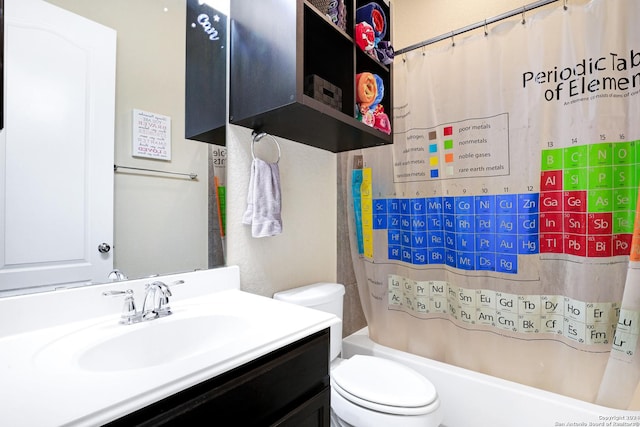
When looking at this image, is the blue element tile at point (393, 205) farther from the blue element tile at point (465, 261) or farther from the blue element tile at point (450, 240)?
the blue element tile at point (465, 261)

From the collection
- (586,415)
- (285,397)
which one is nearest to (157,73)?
(285,397)

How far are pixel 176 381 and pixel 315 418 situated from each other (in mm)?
433

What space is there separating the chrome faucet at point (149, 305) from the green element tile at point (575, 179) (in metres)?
1.53

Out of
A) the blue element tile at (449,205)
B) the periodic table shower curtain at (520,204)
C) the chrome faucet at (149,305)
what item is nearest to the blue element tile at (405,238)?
the periodic table shower curtain at (520,204)

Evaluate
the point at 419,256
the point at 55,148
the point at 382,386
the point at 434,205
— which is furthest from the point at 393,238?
the point at 55,148

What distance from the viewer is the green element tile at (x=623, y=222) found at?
112 centimetres

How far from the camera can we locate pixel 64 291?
2.64 feet

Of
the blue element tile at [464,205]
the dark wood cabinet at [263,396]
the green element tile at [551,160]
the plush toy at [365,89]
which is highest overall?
the plush toy at [365,89]

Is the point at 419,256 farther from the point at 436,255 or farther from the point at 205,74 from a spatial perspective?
the point at 205,74

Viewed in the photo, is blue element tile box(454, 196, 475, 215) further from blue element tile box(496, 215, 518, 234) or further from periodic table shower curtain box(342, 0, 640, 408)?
blue element tile box(496, 215, 518, 234)

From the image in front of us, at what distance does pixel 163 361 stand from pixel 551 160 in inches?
62.4

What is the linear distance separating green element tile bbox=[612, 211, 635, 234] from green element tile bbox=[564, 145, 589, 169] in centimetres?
22

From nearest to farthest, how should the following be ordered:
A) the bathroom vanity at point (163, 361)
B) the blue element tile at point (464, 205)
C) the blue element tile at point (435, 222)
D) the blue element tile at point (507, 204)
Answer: the bathroom vanity at point (163, 361)
the blue element tile at point (507, 204)
the blue element tile at point (464, 205)
the blue element tile at point (435, 222)

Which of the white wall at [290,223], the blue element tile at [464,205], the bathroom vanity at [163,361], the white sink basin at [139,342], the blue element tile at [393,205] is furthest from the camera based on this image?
the blue element tile at [393,205]
